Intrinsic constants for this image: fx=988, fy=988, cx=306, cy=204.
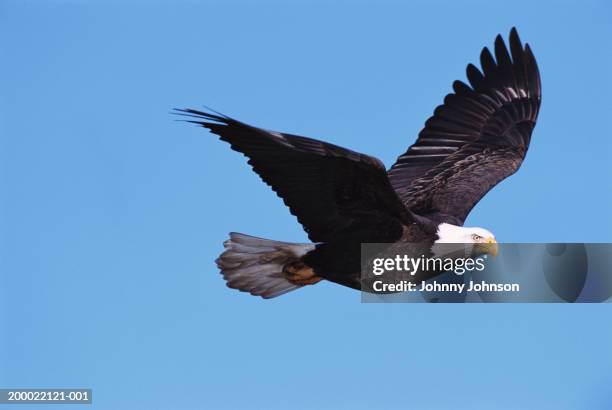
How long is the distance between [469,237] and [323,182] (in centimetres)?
108

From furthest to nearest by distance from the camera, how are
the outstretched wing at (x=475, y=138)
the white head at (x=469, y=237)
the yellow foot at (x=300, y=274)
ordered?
the outstretched wing at (x=475, y=138)
the yellow foot at (x=300, y=274)
the white head at (x=469, y=237)

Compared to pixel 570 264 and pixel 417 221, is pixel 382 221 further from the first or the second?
pixel 570 264

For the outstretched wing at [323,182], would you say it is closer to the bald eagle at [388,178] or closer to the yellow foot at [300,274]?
the bald eagle at [388,178]

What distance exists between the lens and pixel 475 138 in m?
7.42

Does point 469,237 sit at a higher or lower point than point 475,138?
lower

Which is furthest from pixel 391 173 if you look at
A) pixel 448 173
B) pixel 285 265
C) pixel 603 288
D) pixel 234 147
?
pixel 234 147

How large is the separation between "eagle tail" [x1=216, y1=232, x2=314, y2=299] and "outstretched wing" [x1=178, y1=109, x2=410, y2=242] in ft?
1.71

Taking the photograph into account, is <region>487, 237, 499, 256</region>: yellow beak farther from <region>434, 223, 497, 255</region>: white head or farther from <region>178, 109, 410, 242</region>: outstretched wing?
<region>178, 109, 410, 242</region>: outstretched wing

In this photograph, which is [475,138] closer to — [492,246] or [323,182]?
[492,246]

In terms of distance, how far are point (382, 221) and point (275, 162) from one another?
790mm

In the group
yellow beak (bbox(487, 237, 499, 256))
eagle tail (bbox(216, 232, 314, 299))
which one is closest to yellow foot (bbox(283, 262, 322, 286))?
eagle tail (bbox(216, 232, 314, 299))

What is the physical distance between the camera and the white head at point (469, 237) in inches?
226

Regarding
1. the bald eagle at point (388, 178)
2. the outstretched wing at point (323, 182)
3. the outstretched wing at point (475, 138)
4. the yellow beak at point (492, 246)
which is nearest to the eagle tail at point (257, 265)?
the bald eagle at point (388, 178)

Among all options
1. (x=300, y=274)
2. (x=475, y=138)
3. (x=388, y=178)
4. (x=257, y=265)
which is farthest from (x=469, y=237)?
(x=475, y=138)
